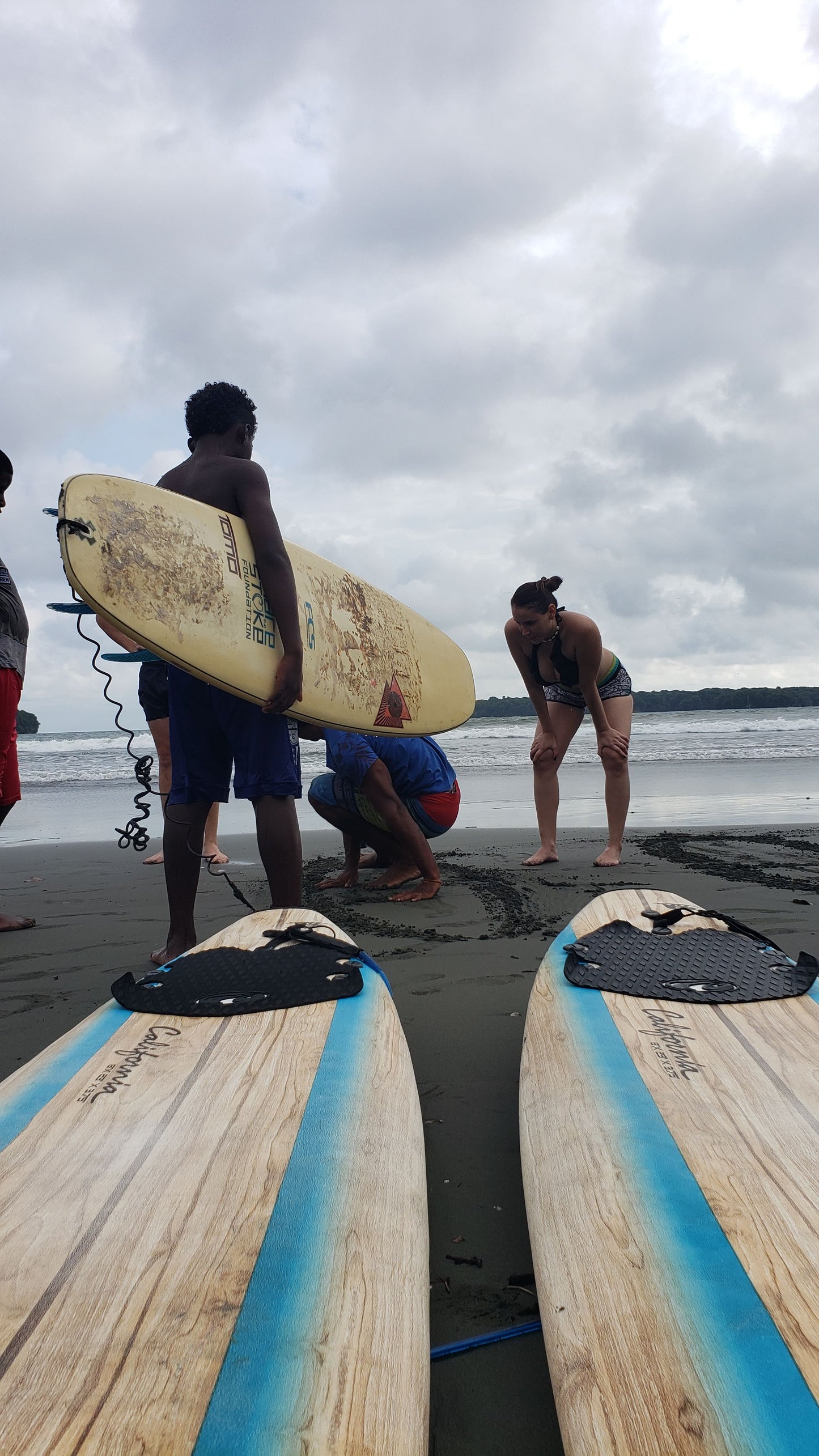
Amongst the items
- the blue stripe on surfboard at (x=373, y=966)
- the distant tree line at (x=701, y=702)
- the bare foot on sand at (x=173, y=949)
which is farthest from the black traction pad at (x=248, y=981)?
the distant tree line at (x=701, y=702)

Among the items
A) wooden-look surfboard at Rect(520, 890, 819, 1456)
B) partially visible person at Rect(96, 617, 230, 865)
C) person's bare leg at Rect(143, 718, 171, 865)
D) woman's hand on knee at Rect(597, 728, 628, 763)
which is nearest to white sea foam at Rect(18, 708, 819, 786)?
person's bare leg at Rect(143, 718, 171, 865)

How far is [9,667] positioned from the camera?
369cm

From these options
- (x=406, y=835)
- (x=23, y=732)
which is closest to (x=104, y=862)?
A: (x=406, y=835)

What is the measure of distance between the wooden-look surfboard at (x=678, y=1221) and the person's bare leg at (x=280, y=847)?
46.2 inches

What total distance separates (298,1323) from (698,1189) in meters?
0.58

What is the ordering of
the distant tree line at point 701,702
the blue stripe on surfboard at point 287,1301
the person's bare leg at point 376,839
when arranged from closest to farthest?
the blue stripe on surfboard at point 287,1301 → the person's bare leg at point 376,839 → the distant tree line at point 701,702

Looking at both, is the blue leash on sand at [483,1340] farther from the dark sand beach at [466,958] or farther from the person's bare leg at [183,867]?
the person's bare leg at [183,867]

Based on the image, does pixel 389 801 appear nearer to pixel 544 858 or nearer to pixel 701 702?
pixel 544 858

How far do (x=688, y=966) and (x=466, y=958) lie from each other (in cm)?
97

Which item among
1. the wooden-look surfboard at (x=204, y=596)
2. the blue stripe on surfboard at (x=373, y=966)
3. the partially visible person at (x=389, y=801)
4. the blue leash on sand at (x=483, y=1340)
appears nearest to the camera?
the blue leash on sand at (x=483, y=1340)

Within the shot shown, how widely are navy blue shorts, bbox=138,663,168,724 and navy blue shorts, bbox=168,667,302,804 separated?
7.13ft

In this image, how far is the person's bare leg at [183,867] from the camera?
2.86m

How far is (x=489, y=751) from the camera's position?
15562 millimetres

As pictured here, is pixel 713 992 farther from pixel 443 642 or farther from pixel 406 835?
pixel 443 642
